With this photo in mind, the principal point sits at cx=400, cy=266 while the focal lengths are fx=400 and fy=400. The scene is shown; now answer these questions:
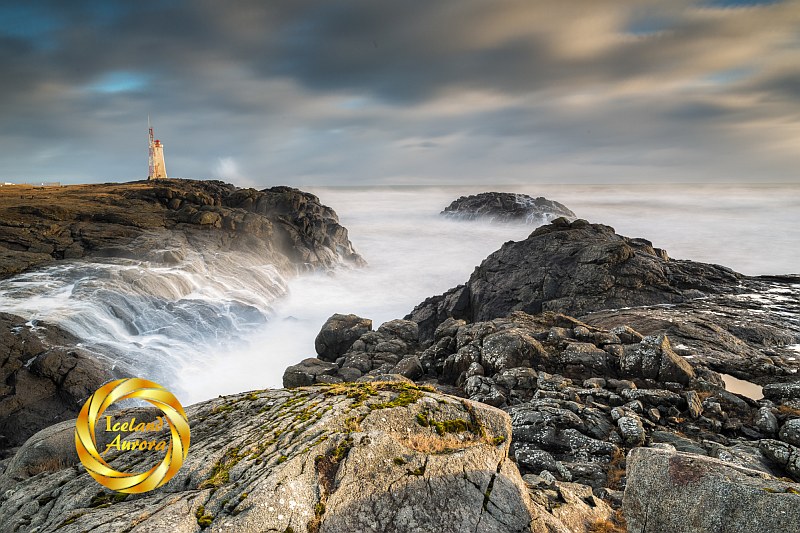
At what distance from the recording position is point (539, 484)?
9.56 m

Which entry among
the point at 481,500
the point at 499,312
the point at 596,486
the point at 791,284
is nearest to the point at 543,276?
the point at 499,312

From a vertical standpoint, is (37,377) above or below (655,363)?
below

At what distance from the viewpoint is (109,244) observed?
51.5 metres

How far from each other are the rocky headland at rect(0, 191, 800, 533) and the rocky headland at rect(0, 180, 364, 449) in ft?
2.71

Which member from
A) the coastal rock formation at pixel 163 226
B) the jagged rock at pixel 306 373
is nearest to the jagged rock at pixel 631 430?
the jagged rock at pixel 306 373

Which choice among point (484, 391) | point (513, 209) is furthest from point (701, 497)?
point (513, 209)

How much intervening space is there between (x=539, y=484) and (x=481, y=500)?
3.59 meters

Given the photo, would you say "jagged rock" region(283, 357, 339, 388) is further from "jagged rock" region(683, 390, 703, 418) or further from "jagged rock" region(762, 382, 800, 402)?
"jagged rock" region(762, 382, 800, 402)

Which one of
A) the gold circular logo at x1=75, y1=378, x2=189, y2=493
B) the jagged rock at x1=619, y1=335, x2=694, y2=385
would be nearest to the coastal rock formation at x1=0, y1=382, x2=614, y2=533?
the gold circular logo at x1=75, y1=378, x2=189, y2=493

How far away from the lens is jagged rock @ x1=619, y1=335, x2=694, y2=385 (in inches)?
696

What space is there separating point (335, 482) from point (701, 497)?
5.78 metres

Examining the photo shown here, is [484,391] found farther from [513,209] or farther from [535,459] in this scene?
[513,209]

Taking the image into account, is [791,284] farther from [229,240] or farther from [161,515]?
[229,240]

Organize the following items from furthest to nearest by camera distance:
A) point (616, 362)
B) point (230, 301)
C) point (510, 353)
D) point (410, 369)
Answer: point (230, 301), point (410, 369), point (510, 353), point (616, 362)
